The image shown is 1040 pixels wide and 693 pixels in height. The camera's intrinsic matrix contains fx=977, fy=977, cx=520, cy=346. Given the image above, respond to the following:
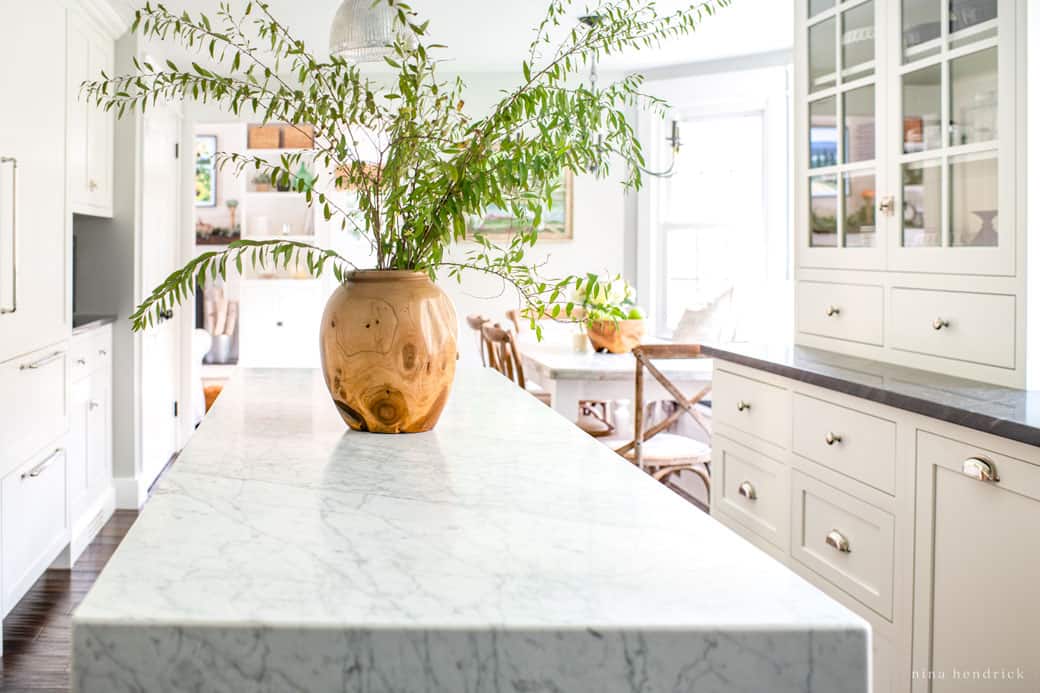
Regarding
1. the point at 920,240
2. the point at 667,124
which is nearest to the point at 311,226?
the point at 667,124

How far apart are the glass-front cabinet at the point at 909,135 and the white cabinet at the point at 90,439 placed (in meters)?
2.93

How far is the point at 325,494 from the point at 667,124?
5.80 m

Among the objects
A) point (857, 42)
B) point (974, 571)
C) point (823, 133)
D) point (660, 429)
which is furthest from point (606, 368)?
point (974, 571)

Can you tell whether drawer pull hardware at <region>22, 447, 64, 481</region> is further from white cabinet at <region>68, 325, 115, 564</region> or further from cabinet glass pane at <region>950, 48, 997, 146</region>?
cabinet glass pane at <region>950, 48, 997, 146</region>

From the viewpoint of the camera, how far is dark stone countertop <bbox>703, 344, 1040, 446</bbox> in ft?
5.55

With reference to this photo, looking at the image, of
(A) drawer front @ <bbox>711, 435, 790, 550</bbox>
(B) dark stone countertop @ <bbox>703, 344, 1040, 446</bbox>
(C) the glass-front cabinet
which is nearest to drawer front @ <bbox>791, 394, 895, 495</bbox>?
(B) dark stone countertop @ <bbox>703, 344, 1040, 446</bbox>

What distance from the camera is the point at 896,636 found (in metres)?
2.06

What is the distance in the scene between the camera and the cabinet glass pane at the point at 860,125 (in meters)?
2.63

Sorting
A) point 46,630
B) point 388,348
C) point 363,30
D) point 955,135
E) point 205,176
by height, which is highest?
point 205,176

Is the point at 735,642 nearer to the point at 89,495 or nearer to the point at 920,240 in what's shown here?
the point at 920,240

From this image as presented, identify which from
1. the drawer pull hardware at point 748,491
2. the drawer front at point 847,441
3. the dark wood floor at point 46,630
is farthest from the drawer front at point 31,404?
the drawer front at point 847,441

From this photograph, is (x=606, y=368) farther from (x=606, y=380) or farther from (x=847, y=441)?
(x=847, y=441)

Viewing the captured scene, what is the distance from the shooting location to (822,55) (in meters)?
2.89

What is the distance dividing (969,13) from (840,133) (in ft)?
2.01
